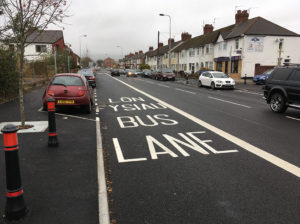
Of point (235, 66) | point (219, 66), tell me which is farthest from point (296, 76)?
point (219, 66)

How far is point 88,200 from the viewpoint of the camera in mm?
3354

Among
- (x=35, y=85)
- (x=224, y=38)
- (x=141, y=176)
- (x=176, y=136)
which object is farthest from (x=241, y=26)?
(x=141, y=176)

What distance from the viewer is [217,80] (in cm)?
2216

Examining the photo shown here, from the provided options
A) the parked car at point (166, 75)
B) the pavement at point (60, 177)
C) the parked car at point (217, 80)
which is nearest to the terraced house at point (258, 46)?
the parked car at point (166, 75)

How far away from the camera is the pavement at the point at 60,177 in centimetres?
306

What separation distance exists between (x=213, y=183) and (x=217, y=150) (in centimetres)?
160

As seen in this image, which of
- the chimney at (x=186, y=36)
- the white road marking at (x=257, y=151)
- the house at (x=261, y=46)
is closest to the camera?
the white road marking at (x=257, y=151)

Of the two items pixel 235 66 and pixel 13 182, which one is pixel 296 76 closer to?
pixel 13 182

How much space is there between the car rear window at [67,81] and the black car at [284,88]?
25.7ft

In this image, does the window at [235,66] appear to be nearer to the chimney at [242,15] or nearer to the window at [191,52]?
the chimney at [242,15]

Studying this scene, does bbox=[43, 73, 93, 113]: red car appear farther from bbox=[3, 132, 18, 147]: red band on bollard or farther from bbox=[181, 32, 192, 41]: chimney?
bbox=[181, 32, 192, 41]: chimney

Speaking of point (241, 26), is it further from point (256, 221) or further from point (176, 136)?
point (256, 221)

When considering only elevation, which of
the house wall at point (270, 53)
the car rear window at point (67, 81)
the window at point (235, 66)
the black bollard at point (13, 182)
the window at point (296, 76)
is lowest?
the black bollard at point (13, 182)

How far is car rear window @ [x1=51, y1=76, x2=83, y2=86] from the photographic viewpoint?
31.3 feet
